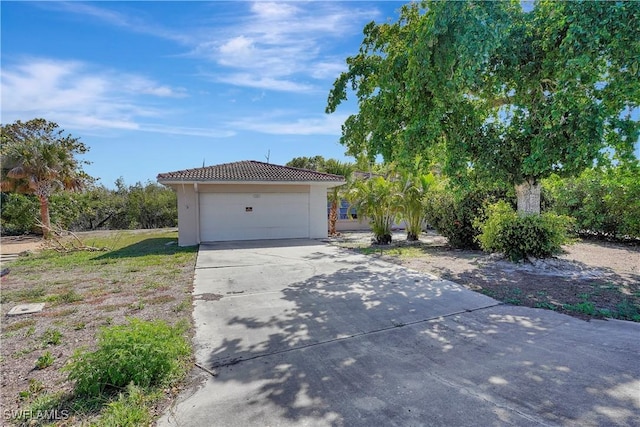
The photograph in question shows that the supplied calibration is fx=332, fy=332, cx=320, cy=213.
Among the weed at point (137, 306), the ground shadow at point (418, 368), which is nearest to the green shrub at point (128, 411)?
the ground shadow at point (418, 368)

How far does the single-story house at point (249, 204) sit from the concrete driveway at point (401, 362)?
8578 millimetres

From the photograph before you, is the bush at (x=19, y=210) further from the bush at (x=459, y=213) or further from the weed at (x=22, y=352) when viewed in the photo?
the bush at (x=459, y=213)

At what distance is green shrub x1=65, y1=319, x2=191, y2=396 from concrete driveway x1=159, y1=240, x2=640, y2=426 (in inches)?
14.9

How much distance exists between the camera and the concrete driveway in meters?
2.64

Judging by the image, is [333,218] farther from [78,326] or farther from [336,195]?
[78,326]

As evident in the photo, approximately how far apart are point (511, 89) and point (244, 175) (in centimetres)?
1045

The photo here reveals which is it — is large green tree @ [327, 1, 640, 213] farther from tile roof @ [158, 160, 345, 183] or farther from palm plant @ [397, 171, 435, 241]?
tile roof @ [158, 160, 345, 183]

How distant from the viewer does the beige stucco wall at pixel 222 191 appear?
1421 cm

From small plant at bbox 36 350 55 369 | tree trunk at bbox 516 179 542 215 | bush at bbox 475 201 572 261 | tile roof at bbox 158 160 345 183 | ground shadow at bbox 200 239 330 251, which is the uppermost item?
tile roof at bbox 158 160 345 183

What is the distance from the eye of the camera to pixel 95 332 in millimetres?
4422

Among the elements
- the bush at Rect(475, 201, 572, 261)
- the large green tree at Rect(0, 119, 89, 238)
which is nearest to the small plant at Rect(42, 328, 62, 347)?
the bush at Rect(475, 201, 572, 261)

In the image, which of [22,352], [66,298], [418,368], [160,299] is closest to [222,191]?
[66,298]

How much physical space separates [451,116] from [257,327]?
6.18 meters

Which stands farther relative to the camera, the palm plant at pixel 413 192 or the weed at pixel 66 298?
the palm plant at pixel 413 192
